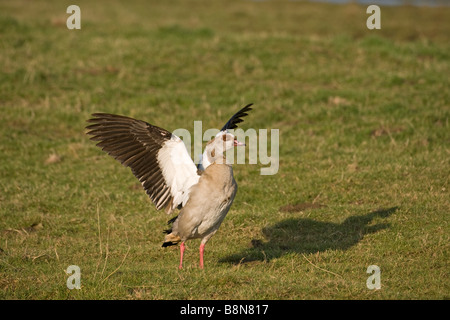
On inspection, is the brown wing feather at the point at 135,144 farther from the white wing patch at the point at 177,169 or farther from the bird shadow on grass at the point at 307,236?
the bird shadow on grass at the point at 307,236

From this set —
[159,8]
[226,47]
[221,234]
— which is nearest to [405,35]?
[226,47]

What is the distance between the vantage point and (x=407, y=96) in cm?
1405

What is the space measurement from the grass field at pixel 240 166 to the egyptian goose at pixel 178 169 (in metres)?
0.63

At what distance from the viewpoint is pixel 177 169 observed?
767 centimetres

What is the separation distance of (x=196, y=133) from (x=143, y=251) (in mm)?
4789

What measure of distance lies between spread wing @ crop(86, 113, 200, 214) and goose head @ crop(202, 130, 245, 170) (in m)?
0.24

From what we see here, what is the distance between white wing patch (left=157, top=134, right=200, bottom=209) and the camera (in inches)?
296

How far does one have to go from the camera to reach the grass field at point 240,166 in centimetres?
720

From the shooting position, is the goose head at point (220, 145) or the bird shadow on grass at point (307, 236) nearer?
the goose head at point (220, 145)

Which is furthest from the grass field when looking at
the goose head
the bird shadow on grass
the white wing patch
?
the goose head

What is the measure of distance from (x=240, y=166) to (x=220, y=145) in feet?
12.4

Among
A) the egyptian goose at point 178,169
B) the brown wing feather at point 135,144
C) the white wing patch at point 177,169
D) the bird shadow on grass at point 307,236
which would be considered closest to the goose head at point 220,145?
the egyptian goose at point 178,169

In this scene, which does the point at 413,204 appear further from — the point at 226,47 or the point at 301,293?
the point at 226,47

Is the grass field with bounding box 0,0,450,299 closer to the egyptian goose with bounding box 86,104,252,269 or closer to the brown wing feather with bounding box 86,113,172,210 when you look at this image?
the egyptian goose with bounding box 86,104,252,269
